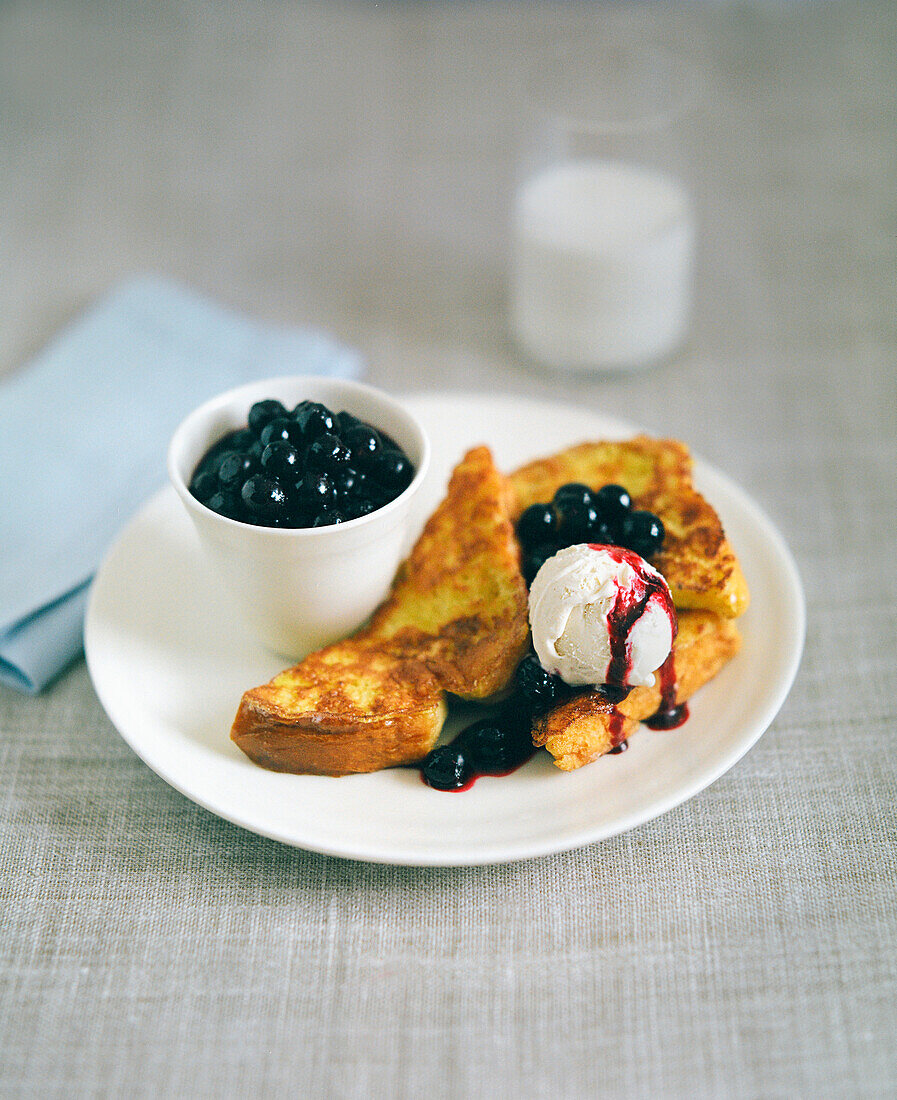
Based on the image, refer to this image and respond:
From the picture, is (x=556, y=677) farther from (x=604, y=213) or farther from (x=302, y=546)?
(x=604, y=213)

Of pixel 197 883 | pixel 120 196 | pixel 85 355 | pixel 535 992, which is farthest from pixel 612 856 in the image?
pixel 120 196

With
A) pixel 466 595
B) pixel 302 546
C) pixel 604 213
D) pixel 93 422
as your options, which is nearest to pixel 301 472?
pixel 302 546

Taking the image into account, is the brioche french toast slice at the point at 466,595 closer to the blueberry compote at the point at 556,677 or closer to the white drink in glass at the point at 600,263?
the blueberry compote at the point at 556,677

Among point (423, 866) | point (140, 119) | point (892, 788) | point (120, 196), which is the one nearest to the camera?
point (423, 866)

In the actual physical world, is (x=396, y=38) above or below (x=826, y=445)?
above

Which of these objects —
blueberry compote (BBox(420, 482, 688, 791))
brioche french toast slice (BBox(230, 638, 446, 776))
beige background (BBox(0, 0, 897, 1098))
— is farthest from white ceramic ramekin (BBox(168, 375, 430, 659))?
beige background (BBox(0, 0, 897, 1098))

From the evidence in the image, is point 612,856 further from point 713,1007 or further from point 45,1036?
A: point 45,1036

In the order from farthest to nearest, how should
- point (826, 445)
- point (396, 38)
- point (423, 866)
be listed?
point (396, 38), point (826, 445), point (423, 866)
